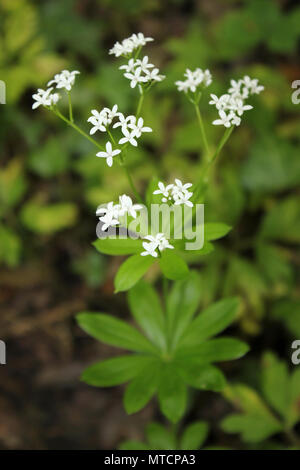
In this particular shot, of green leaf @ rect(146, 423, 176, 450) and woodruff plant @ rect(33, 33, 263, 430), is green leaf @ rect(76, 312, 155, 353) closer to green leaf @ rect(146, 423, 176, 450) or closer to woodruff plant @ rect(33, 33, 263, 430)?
woodruff plant @ rect(33, 33, 263, 430)

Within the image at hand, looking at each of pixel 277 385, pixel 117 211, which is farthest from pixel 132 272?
pixel 277 385

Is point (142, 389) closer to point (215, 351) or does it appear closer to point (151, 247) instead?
point (215, 351)

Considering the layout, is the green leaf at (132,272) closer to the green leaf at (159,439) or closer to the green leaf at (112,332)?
the green leaf at (112,332)

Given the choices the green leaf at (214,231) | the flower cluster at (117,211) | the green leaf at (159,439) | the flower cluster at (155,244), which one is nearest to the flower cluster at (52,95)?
the flower cluster at (117,211)

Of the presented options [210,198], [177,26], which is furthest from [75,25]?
[210,198]

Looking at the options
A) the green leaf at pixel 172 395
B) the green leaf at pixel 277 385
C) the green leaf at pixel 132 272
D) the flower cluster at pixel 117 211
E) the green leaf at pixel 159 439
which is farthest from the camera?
the green leaf at pixel 277 385
